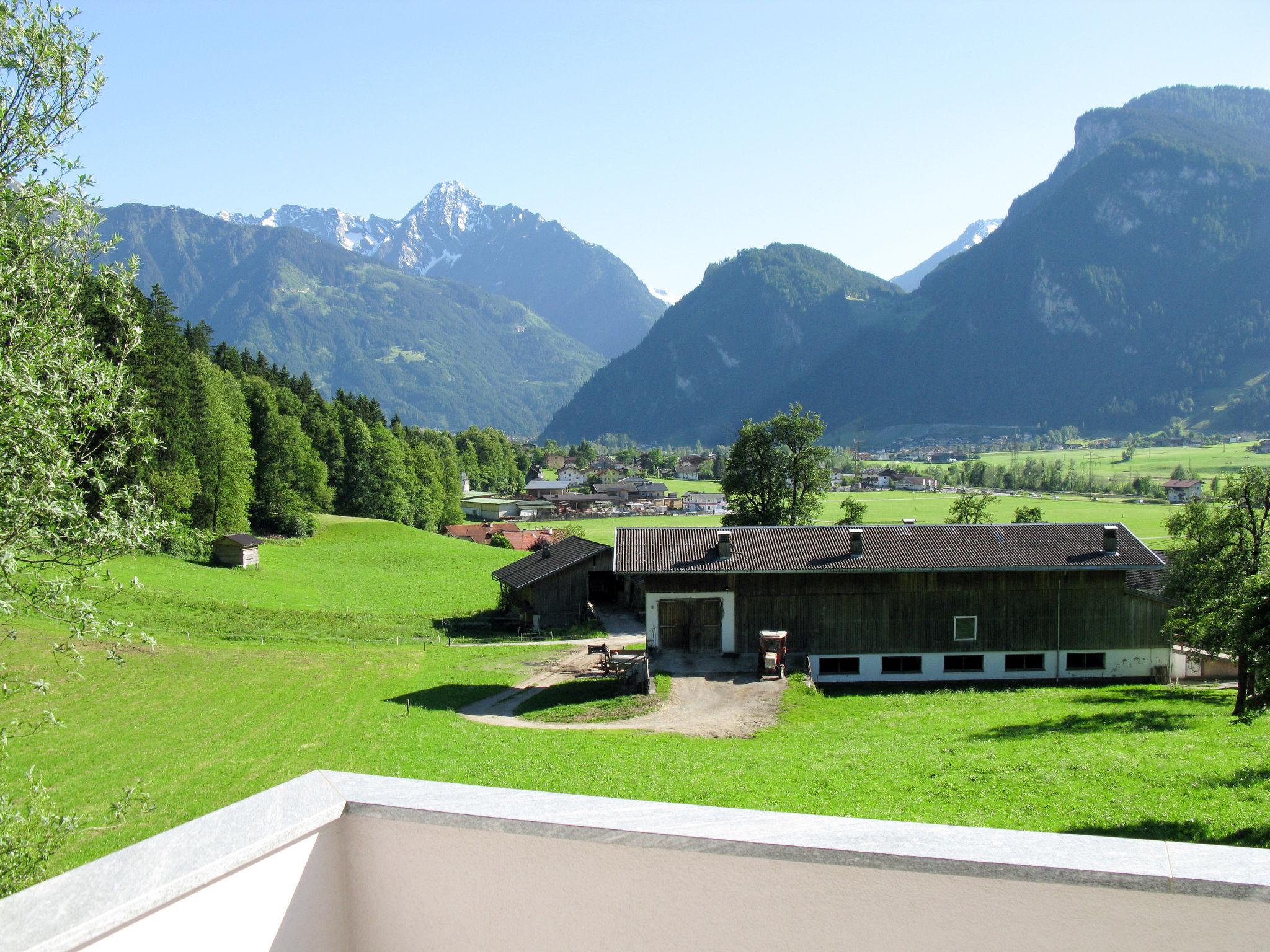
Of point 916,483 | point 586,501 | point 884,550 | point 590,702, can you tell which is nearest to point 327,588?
point 590,702

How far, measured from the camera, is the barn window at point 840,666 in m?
32.9

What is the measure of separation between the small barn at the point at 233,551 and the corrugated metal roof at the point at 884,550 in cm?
3078

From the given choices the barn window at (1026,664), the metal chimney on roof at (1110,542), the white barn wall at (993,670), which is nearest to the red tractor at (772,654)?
the white barn wall at (993,670)

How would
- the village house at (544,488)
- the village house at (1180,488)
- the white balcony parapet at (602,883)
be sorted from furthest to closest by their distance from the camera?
the village house at (544,488), the village house at (1180,488), the white balcony parapet at (602,883)

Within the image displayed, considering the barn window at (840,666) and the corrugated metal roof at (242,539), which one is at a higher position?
the corrugated metal roof at (242,539)

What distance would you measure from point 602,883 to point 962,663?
3340 centimetres

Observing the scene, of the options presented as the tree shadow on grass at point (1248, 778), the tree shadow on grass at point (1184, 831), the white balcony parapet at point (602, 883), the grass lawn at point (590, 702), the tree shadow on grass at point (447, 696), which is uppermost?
the white balcony parapet at point (602, 883)

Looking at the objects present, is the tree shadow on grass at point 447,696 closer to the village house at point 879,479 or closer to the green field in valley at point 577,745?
the green field in valley at point 577,745

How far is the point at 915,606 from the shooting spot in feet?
108

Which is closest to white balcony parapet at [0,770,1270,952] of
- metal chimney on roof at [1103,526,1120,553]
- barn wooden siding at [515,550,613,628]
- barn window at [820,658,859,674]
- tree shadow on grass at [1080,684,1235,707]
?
tree shadow on grass at [1080,684,1235,707]

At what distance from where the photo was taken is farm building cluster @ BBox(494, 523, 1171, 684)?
1289 inches

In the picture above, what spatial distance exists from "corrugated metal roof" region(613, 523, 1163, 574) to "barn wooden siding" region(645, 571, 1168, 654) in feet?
1.44

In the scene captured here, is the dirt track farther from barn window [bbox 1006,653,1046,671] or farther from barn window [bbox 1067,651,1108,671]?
barn window [bbox 1067,651,1108,671]

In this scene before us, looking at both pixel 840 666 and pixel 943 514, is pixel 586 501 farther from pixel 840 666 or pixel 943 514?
pixel 840 666
